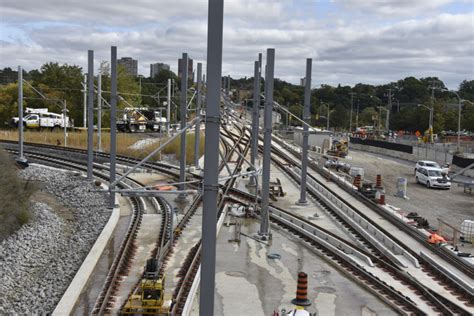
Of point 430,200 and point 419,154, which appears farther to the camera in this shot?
point 419,154

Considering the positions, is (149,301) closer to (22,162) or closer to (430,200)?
(430,200)

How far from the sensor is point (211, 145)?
681 cm

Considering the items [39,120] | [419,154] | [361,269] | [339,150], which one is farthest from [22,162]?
[419,154]

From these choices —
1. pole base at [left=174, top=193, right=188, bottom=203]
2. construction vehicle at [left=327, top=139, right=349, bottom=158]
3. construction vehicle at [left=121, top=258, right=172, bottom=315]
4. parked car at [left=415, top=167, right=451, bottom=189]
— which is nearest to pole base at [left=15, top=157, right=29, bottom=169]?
pole base at [left=174, top=193, right=188, bottom=203]

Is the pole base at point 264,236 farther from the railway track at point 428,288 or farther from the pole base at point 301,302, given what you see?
the pole base at point 301,302

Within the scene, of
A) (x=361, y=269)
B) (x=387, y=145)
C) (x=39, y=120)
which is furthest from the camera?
(x=387, y=145)

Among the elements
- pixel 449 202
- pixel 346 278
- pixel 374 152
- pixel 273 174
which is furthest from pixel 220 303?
pixel 374 152

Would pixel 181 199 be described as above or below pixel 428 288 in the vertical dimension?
above

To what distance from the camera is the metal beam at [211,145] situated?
657cm

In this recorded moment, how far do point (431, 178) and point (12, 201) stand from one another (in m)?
26.4

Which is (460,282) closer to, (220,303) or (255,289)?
(255,289)

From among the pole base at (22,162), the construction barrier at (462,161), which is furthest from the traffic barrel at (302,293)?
the construction barrier at (462,161)

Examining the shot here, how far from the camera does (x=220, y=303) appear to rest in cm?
1347

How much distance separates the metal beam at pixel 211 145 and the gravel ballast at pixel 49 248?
276 inches
